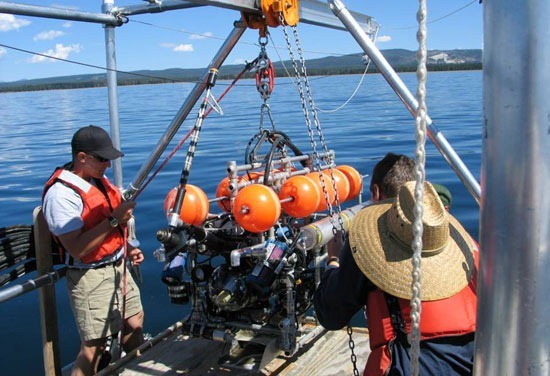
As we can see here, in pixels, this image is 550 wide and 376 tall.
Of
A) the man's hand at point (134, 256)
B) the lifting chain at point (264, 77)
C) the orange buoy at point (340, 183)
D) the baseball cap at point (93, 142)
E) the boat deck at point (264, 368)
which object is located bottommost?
the boat deck at point (264, 368)

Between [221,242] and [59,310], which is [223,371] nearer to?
[221,242]

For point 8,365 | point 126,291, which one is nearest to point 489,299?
point 126,291

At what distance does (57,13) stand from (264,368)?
277cm

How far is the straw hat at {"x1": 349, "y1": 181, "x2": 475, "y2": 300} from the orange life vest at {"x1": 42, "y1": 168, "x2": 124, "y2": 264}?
213cm

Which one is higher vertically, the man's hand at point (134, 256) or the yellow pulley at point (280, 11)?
the yellow pulley at point (280, 11)

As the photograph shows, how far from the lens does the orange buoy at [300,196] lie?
3965 mm

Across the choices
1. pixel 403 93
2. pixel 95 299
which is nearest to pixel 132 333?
pixel 95 299

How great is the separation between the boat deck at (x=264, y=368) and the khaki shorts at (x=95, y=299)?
15.9 inches

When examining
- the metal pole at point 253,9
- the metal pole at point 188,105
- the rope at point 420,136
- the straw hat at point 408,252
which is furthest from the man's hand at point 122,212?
the rope at point 420,136

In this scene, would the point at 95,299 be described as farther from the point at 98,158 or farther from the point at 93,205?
the point at 98,158

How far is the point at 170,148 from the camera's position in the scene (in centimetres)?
1725

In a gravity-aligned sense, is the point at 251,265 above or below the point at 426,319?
below

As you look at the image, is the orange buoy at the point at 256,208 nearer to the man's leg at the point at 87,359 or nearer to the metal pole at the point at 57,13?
the man's leg at the point at 87,359

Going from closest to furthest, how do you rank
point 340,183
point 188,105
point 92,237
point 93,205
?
point 92,237
point 93,205
point 188,105
point 340,183
